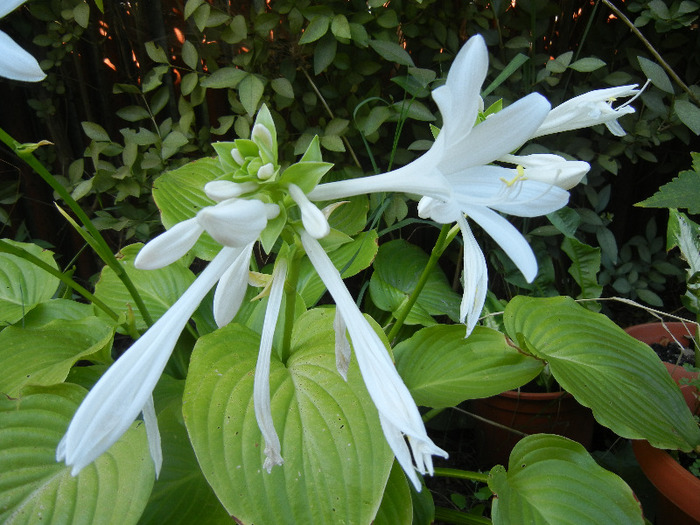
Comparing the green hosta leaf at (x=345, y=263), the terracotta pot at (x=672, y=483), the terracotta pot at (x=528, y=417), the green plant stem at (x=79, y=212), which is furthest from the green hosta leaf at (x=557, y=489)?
the green plant stem at (x=79, y=212)

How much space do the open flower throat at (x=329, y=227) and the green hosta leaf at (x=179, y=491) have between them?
0.31 metres

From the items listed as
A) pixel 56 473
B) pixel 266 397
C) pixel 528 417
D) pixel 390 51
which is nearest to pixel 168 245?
pixel 266 397

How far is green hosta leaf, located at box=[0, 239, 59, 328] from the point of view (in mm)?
1358

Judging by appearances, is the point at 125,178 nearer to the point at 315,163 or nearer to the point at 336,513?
the point at 315,163

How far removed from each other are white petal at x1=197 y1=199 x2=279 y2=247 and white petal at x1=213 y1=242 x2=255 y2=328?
0.16 m

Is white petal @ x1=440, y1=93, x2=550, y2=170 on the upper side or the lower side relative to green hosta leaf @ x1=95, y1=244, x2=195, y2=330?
upper

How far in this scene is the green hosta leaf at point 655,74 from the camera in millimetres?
1452

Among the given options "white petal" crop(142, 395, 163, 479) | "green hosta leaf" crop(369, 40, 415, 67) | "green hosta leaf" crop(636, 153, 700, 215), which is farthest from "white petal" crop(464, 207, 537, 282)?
"green hosta leaf" crop(369, 40, 415, 67)

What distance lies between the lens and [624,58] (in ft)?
5.72

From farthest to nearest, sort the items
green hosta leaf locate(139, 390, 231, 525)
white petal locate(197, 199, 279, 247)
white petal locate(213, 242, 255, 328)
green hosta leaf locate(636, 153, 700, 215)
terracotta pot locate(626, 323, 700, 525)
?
green hosta leaf locate(636, 153, 700, 215), terracotta pot locate(626, 323, 700, 525), green hosta leaf locate(139, 390, 231, 525), white petal locate(213, 242, 255, 328), white petal locate(197, 199, 279, 247)

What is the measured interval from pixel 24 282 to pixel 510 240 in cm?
134

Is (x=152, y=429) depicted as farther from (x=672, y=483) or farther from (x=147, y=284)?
(x=672, y=483)

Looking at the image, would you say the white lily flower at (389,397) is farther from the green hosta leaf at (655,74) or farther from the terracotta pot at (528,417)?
the green hosta leaf at (655,74)

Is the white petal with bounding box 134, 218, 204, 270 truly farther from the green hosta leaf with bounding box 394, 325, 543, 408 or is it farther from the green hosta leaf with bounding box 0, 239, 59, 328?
the green hosta leaf with bounding box 0, 239, 59, 328
